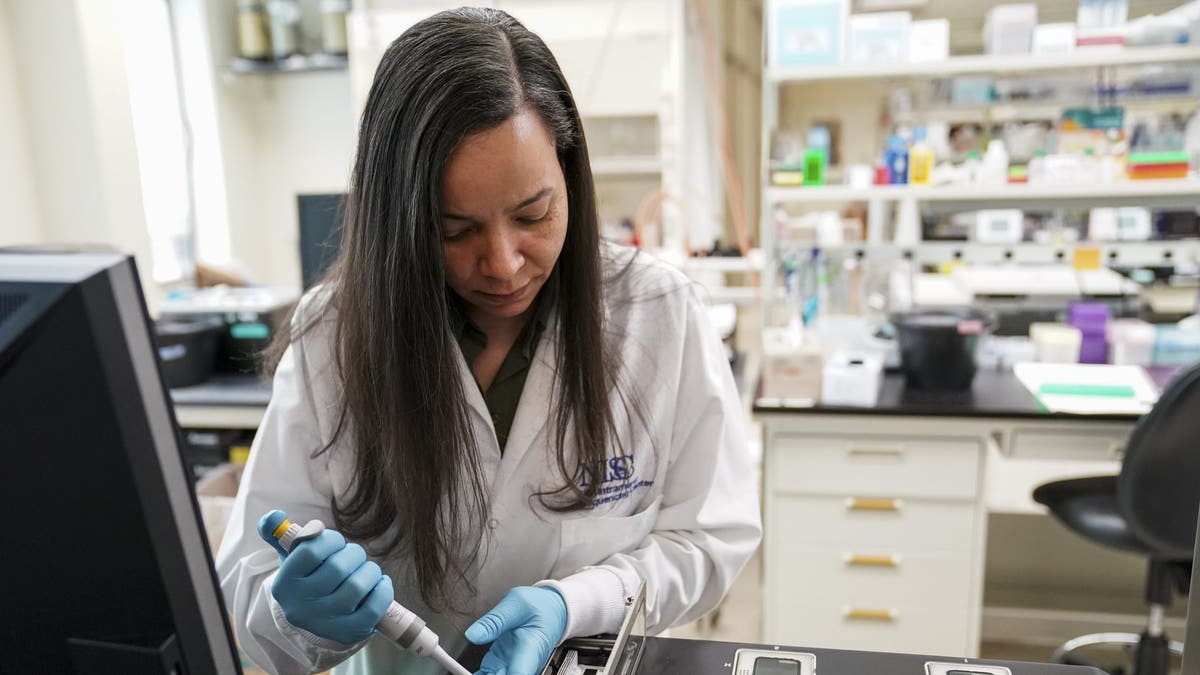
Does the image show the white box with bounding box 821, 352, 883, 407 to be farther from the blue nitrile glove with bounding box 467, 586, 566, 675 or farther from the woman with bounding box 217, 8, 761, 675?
the blue nitrile glove with bounding box 467, 586, 566, 675

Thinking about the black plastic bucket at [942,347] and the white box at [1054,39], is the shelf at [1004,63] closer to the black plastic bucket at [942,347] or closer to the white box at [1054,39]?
the white box at [1054,39]

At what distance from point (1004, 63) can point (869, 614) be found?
4.73ft

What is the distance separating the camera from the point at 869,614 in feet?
6.84

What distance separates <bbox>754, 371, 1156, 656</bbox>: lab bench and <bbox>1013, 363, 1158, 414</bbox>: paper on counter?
5 centimetres

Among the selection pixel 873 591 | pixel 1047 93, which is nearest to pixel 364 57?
pixel 1047 93

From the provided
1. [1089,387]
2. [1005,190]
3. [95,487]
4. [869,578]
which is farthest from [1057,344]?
[95,487]

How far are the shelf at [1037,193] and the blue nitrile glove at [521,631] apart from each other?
1763mm

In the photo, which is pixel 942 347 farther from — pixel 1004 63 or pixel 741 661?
pixel 741 661

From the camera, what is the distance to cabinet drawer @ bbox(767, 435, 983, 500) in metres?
1.99

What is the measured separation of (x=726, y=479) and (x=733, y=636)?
63.3 inches

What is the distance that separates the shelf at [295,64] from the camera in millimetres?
3703

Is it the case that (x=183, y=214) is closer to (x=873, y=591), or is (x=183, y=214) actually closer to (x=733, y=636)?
(x=733, y=636)

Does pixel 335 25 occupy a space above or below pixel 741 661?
above

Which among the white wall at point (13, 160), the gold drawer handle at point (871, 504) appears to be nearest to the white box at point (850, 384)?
the gold drawer handle at point (871, 504)
